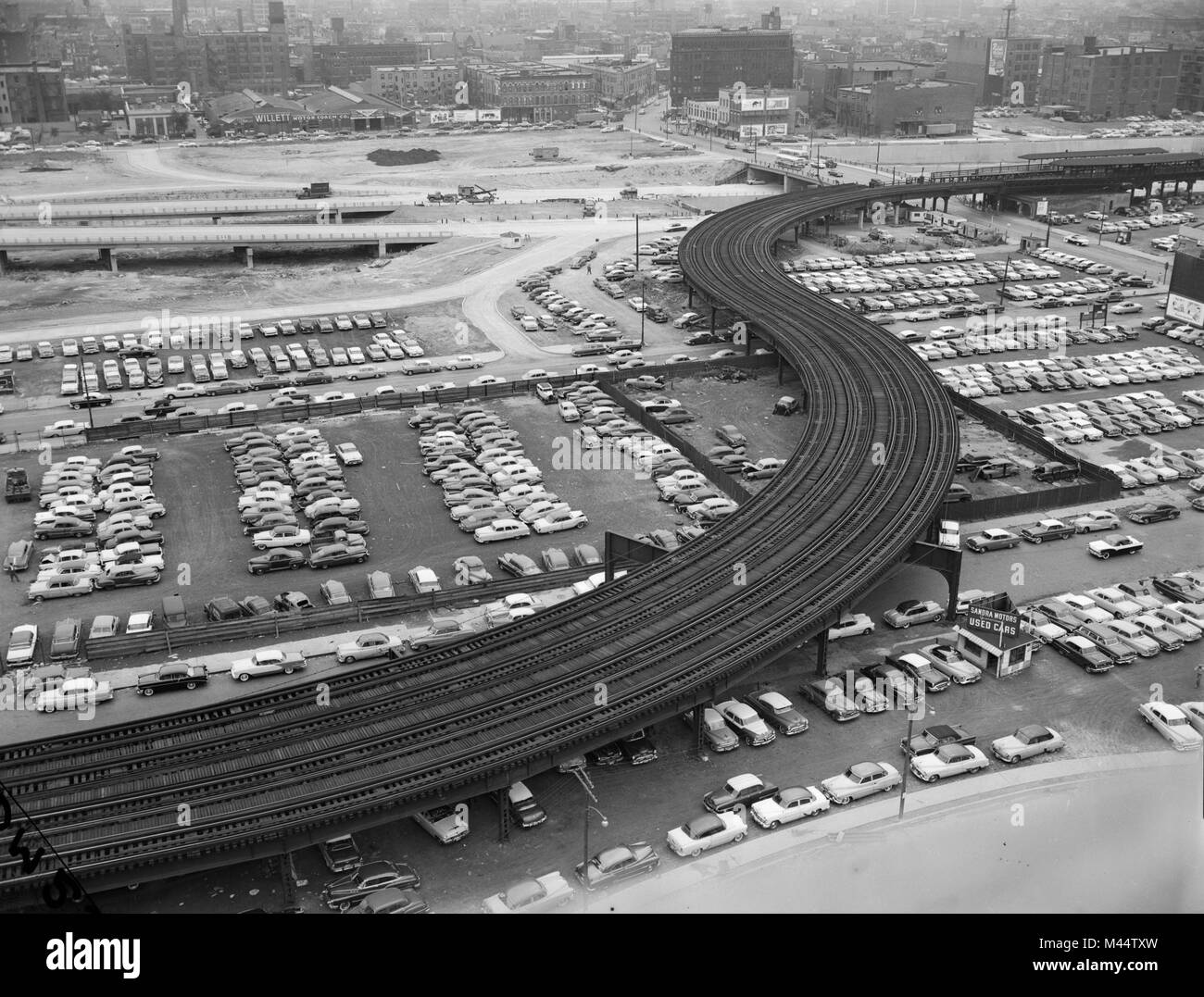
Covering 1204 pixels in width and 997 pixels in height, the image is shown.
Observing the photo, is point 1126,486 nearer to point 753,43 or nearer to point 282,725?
point 282,725

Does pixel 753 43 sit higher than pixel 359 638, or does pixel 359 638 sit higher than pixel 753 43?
pixel 753 43

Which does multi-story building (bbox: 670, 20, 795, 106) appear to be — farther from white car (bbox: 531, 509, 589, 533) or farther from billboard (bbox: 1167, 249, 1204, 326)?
white car (bbox: 531, 509, 589, 533)

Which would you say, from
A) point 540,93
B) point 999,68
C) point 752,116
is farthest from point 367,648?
point 999,68

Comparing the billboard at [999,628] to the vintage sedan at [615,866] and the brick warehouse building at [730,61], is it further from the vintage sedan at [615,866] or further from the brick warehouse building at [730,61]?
the brick warehouse building at [730,61]

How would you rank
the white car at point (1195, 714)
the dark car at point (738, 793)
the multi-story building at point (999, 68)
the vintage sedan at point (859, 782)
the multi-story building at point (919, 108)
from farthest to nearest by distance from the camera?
1. the multi-story building at point (999, 68)
2. the multi-story building at point (919, 108)
3. the white car at point (1195, 714)
4. the vintage sedan at point (859, 782)
5. the dark car at point (738, 793)

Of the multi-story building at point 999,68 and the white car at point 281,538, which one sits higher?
the multi-story building at point 999,68

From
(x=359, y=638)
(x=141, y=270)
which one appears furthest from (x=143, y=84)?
(x=359, y=638)

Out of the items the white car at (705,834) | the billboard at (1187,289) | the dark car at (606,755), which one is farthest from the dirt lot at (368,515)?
the billboard at (1187,289)
